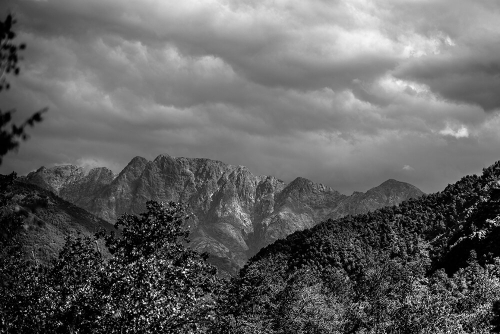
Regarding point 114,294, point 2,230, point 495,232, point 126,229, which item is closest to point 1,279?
point 126,229

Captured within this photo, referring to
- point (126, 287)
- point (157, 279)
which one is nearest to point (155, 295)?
point (157, 279)

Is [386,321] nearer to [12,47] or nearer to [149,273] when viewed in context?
[149,273]

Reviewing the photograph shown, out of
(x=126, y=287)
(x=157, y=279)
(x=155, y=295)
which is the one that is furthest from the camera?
(x=157, y=279)

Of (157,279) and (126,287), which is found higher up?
(157,279)

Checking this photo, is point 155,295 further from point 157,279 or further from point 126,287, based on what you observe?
point 126,287

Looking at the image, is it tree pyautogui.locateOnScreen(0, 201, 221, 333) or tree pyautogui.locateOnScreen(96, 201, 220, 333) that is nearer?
tree pyautogui.locateOnScreen(96, 201, 220, 333)

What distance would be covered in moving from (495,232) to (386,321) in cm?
9507

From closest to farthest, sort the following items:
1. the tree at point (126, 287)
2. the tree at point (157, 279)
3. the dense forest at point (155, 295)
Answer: the tree at point (157, 279) < the tree at point (126, 287) < the dense forest at point (155, 295)

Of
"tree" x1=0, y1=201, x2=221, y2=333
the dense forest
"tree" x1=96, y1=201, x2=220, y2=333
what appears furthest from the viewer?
the dense forest

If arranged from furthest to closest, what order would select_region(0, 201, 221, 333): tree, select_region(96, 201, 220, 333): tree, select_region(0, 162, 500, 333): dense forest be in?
select_region(0, 162, 500, 333): dense forest
select_region(0, 201, 221, 333): tree
select_region(96, 201, 220, 333): tree

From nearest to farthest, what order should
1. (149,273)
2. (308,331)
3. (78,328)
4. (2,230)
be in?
(2,230) → (149,273) → (78,328) → (308,331)

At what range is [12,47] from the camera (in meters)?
17.0

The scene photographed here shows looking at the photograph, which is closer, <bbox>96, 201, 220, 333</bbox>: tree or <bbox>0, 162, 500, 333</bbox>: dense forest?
<bbox>96, 201, 220, 333</bbox>: tree

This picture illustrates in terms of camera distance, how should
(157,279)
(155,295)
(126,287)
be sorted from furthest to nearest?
(157,279) → (126,287) → (155,295)
